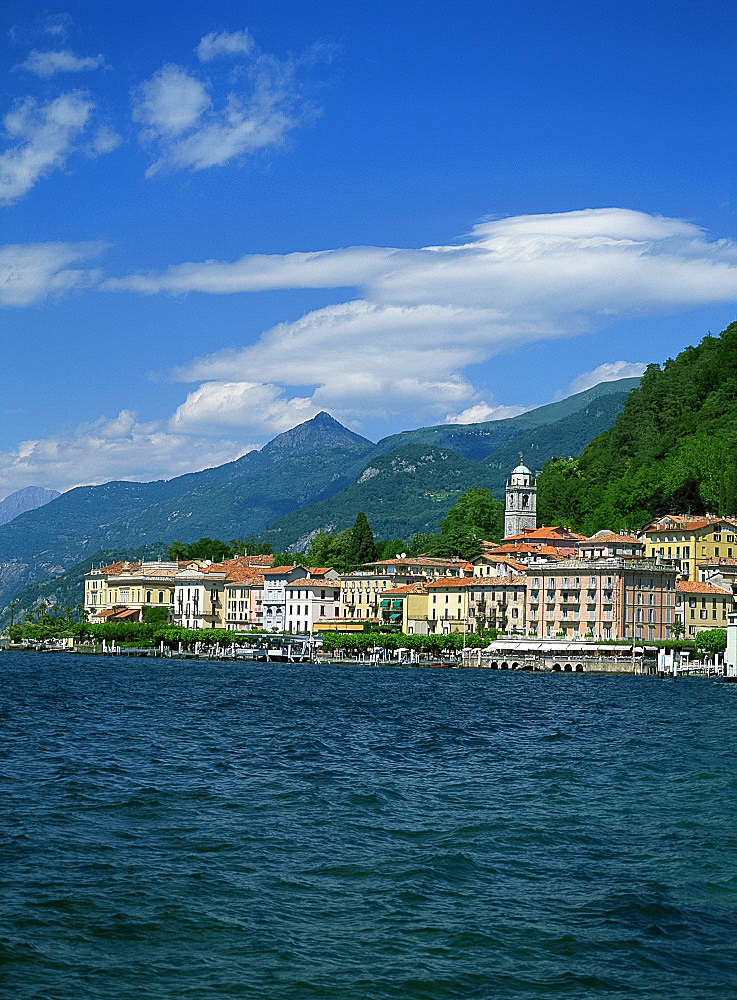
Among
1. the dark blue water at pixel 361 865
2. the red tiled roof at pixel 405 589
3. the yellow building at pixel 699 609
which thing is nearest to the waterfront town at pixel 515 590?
the yellow building at pixel 699 609

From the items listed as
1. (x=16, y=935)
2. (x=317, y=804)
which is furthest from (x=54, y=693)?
(x=16, y=935)

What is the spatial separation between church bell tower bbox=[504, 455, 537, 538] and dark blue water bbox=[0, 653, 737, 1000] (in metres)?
115

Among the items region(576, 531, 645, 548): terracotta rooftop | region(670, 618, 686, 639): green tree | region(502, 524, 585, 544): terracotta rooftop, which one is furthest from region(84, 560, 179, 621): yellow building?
region(670, 618, 686, 639): green tree

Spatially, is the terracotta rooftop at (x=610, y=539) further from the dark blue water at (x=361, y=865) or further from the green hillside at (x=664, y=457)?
the dark blue water at (x=361, y=865)

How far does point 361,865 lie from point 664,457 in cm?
12903

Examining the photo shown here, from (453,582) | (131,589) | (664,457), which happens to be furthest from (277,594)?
(664,457)

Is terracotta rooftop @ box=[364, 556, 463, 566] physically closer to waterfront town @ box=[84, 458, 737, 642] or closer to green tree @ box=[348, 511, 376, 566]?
waterfront town @ box=[84, 458, 737, 642]

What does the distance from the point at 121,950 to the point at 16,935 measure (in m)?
1.40

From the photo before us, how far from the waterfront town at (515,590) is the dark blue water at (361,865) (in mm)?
75642

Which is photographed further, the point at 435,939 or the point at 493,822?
the point at 493,822

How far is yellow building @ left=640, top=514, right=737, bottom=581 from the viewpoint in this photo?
123250 mm

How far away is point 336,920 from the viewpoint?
1567 centimetres

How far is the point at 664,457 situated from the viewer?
14275 centimetres

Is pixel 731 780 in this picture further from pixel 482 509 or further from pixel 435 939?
pixel 482 509
